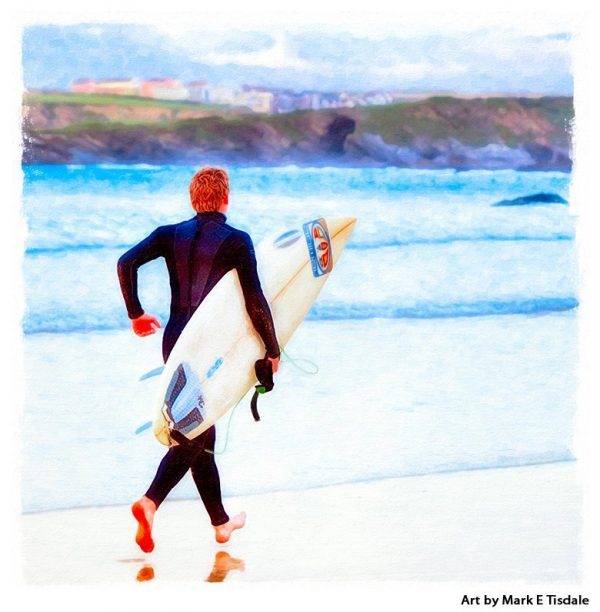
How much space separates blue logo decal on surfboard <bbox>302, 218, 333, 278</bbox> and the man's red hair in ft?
1.25

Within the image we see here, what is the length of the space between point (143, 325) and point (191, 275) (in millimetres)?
250

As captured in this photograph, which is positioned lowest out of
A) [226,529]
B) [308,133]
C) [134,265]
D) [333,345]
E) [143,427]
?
[226,529]

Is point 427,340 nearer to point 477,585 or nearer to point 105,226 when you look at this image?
point 477,585

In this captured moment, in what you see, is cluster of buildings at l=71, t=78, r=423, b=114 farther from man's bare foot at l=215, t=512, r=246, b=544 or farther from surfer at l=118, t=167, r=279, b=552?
man's bare foot at l=215, t=512, r=246, b=544

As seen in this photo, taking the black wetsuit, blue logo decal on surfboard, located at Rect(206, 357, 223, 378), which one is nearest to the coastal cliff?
the black wetsuit

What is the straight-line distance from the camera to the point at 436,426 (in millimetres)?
3885

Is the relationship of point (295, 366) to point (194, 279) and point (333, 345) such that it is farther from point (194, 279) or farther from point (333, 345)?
point (194, 279)

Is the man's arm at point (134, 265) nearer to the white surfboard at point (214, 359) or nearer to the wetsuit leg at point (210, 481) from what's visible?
the white surfboard at point (214, 359)

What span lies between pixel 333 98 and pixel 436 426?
1327 millimetres

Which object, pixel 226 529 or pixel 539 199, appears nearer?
pixel 226 529

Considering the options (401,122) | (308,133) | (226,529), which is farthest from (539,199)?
(226,529)

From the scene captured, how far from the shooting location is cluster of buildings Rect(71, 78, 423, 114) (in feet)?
12.8

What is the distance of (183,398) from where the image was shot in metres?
3.36

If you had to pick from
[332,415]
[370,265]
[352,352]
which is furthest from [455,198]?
[332,415]
